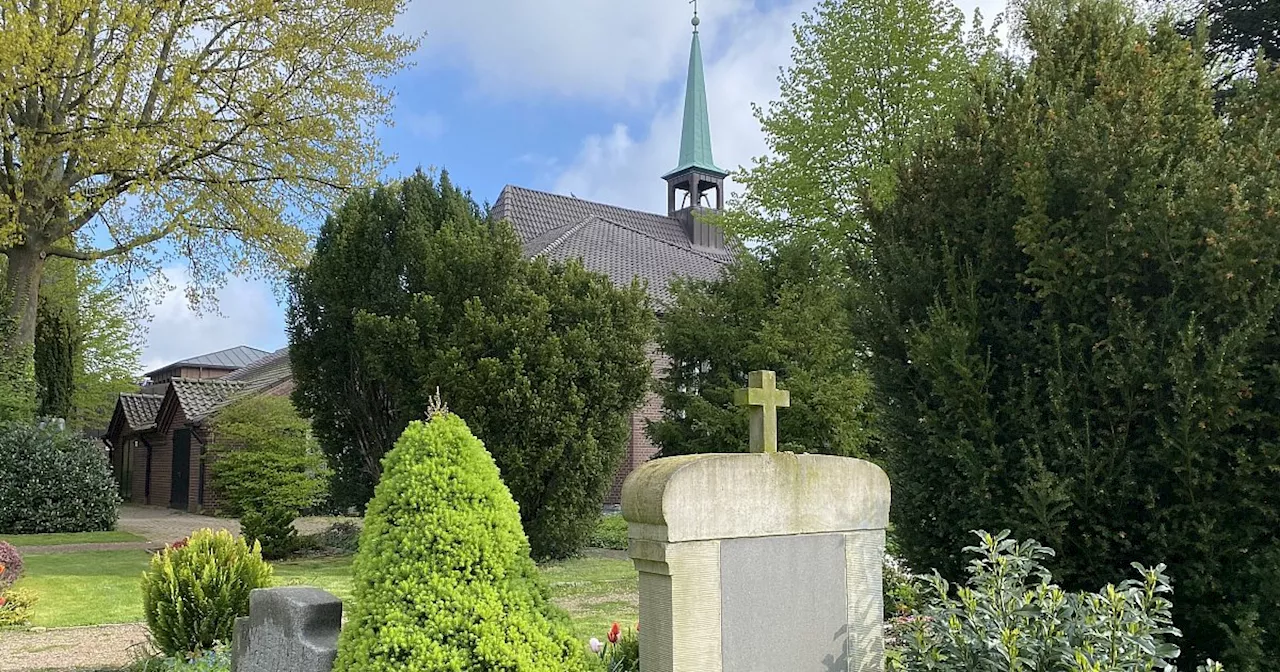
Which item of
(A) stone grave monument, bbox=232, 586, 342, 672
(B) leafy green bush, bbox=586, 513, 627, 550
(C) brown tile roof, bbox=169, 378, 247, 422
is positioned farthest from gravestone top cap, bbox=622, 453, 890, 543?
(C) brown tile roof, bbox=169, 378, 247, 422

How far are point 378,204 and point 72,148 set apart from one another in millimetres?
5684

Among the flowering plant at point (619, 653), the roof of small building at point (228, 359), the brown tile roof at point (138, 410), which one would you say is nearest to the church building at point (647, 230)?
the flowering plant at point (619, 653)

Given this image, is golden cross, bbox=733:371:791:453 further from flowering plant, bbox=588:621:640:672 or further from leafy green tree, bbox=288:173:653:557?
leafy green tree, bbox=288:173:653:557

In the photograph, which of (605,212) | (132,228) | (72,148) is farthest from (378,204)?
(605,212)

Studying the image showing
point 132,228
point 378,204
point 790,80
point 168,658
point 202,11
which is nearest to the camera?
point 168,658

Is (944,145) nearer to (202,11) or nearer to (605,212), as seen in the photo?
(202,11)

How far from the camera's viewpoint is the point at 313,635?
464 centimetres

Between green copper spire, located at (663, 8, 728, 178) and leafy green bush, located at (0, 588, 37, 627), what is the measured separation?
35309 mm

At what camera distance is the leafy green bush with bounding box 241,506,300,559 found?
14.2 m

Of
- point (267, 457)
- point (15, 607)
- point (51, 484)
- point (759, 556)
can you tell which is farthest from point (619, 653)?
point (51, 484)

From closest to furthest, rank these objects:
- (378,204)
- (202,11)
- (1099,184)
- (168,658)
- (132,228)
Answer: (1099,184) → (168,658) → (378,204) → (202,11) → (132,228)

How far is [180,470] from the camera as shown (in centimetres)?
2909

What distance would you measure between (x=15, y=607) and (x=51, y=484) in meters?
11.7

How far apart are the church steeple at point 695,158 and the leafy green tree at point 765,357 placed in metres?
25.5
